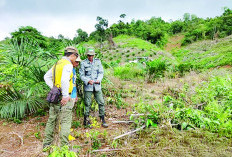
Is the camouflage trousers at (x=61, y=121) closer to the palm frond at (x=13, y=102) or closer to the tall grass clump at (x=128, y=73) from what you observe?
the palm frond at (x=13, y=102)

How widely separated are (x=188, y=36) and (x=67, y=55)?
48.0 meters

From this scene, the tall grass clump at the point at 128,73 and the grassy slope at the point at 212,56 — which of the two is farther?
the grassy slope at the point at 212,56

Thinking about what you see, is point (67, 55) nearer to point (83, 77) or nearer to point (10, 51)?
point (83, 77)

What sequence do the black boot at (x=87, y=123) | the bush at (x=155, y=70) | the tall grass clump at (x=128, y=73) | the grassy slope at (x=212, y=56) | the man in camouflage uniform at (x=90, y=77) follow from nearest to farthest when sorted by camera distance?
the man in camouflage uniform at (x=90, y=77), the black boot at (x=87, y=123), the bush at (x=155, y=70), the tall grass clump at (x=128, y=73), the grassy slope at (x=212, y=56)

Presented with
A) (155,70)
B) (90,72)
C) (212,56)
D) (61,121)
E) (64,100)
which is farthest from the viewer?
(212,56)

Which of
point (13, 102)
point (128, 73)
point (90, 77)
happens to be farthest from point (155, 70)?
point (13, 102)

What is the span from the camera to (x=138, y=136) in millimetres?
2955

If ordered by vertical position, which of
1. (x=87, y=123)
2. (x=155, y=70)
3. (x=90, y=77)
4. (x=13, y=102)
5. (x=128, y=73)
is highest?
(x=90, y=77)

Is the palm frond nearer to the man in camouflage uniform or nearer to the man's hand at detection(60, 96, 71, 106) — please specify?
the man in camouflage uniform

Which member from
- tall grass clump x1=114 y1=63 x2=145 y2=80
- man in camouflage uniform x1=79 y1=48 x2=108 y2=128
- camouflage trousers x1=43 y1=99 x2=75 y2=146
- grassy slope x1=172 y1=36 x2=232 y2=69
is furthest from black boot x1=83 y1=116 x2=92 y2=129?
grassy slope x1=172 y1=36 x2=232 y2=69

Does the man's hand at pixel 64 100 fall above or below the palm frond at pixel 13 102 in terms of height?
above

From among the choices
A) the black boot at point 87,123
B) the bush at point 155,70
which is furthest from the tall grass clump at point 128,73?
the black boot at point 87,123

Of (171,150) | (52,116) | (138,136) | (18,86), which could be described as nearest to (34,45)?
(18,86)

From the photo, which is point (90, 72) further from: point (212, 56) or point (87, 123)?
point (212, 56)
